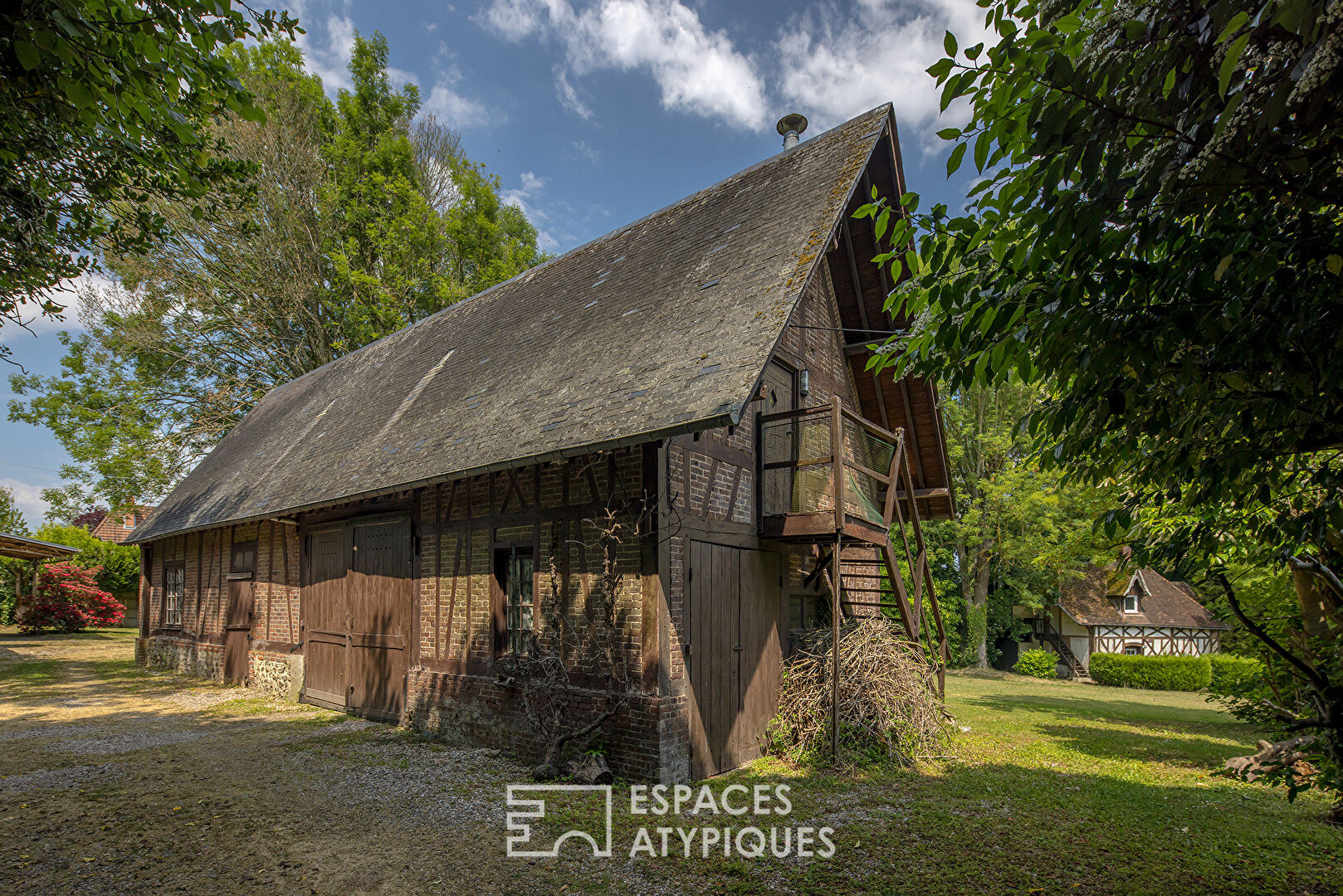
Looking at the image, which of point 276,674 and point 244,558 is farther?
point 244,558

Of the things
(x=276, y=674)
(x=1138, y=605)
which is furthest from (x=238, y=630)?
(x=1138, y=605)

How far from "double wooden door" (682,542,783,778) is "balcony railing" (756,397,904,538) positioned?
0.69 metres

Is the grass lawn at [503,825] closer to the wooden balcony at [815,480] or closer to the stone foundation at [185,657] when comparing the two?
the wooden balcony at [815,480]

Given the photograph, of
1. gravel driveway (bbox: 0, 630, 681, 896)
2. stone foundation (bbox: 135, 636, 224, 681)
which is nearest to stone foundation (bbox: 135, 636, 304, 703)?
stone foundation (bbox: 135, 636, 224, 681)

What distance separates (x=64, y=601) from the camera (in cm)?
2441

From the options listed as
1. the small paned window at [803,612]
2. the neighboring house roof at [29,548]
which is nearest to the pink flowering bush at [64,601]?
the neighboring house roof at [29,548]

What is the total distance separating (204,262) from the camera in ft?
71.8

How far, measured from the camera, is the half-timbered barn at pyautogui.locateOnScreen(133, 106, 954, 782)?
23.4 feet

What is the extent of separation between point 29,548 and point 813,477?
77.6ft

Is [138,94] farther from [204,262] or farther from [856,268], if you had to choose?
[204,262]

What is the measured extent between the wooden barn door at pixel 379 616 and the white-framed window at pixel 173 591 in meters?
8.56

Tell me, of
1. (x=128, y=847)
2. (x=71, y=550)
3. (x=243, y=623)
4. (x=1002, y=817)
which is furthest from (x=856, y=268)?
(x=71, y=550)

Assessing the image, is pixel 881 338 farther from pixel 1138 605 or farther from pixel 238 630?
pixel 1138 605

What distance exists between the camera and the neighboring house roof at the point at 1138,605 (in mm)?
29859
